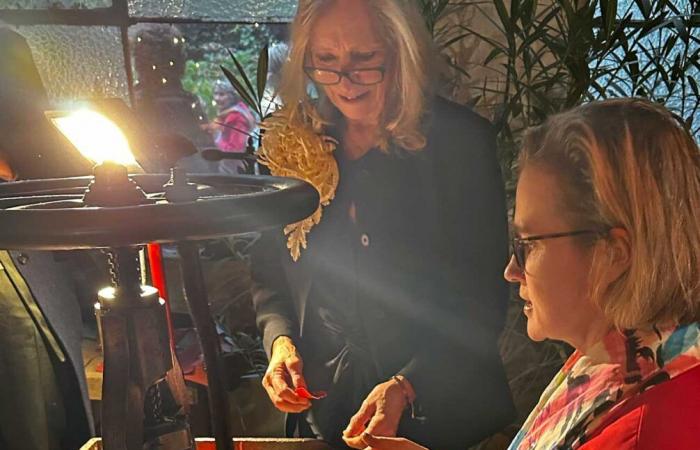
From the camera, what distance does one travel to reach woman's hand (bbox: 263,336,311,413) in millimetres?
1499

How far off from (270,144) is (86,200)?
1069 mm

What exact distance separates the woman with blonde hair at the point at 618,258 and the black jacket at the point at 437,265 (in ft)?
1.66

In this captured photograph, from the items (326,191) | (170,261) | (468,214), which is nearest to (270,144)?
(326,191)

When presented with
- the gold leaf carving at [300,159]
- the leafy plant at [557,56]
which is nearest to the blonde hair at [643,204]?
the gold leaf carving at [300,159]

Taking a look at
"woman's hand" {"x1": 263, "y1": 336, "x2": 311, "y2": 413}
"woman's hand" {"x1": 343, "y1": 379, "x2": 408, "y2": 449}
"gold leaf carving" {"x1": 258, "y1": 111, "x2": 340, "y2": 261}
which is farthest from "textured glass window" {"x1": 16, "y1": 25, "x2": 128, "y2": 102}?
"woman's hand" {"x1": 343, "y1": 379, "x2": 408, "y2": 449}

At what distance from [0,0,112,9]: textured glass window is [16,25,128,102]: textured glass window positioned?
0.07 metres

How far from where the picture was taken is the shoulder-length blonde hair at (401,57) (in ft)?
4.91

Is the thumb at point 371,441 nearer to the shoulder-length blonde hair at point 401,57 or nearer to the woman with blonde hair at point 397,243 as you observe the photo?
the woman with blonde hair at point 397,243

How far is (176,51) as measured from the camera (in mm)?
2578

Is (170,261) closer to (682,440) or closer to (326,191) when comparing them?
(326,191)

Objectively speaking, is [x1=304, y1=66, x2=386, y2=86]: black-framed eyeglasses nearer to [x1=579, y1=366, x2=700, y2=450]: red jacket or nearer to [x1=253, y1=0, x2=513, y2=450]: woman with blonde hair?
[x1=253, y1=0, x2=513, y2=450]: woman with blonde hair

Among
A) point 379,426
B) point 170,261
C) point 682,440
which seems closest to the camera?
point 682,440

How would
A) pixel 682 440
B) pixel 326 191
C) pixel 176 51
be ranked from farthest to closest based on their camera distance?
pixel 176 51
pixel 326 191
pixel 682 440

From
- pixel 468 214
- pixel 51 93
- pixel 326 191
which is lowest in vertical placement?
pixel 468 214
